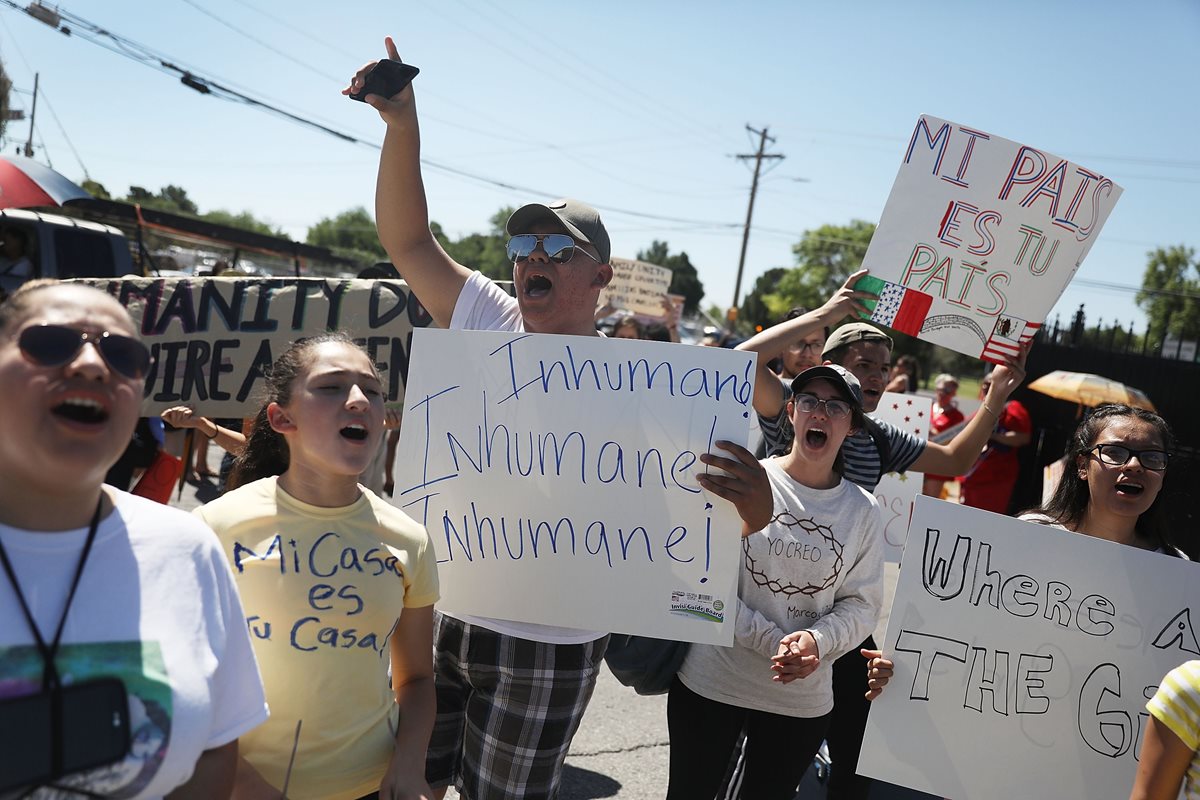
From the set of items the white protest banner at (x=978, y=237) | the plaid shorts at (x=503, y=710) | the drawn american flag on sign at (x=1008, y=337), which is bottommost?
the plaid shorts at (x=503, y=710)

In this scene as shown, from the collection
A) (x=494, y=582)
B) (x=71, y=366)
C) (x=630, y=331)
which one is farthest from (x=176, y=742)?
(x=630, y=331)

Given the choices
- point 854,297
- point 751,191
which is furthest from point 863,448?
point 751,191

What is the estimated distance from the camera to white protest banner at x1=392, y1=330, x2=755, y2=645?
2.24 meters

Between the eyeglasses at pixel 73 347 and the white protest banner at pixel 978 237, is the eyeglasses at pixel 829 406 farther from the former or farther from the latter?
the eyeglasses at pixel 73 347

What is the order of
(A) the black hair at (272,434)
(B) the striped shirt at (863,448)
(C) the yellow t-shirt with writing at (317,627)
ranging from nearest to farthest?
1. (C) the yellow t-shirt with writing at (317,627)
2. (A) the black hair at (272,434)
3. (B) the striped shirt at (863,448)

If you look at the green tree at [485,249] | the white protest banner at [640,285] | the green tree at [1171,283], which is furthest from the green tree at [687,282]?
the white protest banner at [640,285]

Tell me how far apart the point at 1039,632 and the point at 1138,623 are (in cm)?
25

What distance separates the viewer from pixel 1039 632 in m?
2.40

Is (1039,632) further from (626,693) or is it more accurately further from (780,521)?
(626,693)

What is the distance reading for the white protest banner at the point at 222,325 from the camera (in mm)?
→ 3904

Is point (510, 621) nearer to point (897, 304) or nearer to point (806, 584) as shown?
point (806, 584)

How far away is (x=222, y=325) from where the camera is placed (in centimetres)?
398

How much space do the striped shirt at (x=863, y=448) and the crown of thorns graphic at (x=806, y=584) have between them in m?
0.38

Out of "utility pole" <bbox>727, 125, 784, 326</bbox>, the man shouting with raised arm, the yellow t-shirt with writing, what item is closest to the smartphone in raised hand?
the man shouting with raised arm
